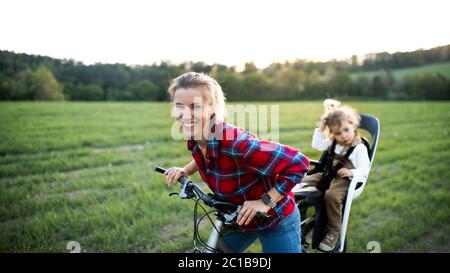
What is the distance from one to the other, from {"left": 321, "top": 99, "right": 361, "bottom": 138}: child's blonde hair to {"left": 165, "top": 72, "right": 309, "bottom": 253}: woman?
1619mm

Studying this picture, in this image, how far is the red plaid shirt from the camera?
1956 mm

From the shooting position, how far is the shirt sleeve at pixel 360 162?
3207 mm

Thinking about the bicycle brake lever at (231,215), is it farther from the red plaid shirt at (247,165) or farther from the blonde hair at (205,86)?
the blonde hair at (205,86)

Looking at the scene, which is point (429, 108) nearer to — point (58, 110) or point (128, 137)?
point (128, 137)

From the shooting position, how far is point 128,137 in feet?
31.9

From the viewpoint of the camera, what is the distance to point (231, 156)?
1994 mm

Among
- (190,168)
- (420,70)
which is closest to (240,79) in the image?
(420,70)

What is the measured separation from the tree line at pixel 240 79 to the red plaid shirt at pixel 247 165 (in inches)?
27.0

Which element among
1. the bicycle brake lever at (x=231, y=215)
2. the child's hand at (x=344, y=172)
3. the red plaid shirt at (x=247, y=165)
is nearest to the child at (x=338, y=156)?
the child's hand at (x=344, y=172)

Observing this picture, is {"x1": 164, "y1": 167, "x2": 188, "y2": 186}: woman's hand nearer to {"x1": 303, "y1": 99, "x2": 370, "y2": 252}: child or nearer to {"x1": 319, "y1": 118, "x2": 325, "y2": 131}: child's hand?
{"x1": 303, "y1": 99, "x2": 370, "y2": 252}: child

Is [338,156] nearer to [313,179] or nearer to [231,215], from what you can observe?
[313,179]

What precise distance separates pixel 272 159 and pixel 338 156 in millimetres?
1771

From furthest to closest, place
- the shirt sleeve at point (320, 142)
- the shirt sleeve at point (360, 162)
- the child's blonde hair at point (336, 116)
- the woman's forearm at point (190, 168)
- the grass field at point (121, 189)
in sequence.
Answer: the grass field at point (121, 189)
the shirt sleeve at point (320, 142)
the child's blonde hair at point (336, 116)
the shirt sleeve at point (360, 162)
the woman's forearm at point (190, 168)

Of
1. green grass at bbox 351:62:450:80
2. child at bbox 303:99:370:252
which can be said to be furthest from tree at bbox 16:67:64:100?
green grass at bbox 351:62:450:80
